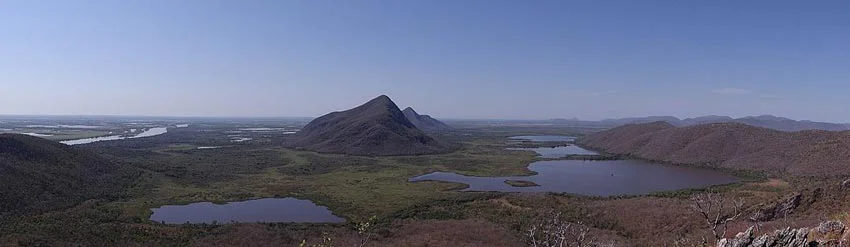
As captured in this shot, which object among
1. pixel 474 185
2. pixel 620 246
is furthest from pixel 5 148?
pixel 620 246

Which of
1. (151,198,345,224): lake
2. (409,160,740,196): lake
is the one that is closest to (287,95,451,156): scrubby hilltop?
(409,160,740,196): lake

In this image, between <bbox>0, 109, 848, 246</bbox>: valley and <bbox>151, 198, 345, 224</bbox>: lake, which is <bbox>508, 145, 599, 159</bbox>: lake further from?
<bbox>151, 198, 345, 224</bbox>: lake

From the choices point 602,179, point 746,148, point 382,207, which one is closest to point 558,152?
point 746,148

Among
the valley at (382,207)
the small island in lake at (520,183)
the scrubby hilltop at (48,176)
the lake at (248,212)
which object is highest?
the scrubby hilltop at (48,176)

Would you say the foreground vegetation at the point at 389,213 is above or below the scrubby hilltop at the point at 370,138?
below

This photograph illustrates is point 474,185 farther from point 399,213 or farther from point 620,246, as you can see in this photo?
point 620,246

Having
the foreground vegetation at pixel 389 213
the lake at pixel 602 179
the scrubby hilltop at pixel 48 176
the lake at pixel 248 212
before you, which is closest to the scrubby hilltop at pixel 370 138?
the lake at pixel 602 179

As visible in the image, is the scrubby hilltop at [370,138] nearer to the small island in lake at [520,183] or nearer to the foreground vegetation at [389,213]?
the foreground vegetation at [389,213]
